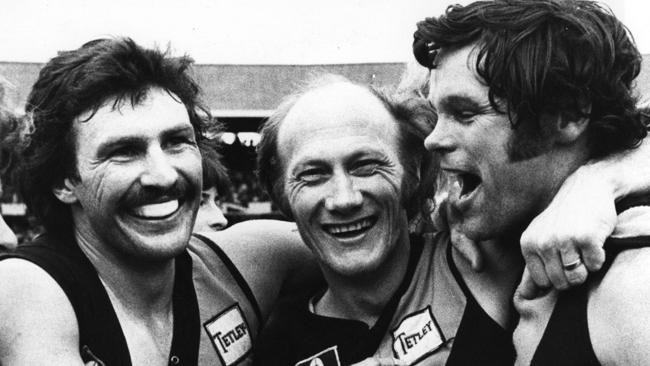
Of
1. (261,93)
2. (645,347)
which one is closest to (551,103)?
(645,347)

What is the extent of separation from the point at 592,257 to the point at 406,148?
1127 mm

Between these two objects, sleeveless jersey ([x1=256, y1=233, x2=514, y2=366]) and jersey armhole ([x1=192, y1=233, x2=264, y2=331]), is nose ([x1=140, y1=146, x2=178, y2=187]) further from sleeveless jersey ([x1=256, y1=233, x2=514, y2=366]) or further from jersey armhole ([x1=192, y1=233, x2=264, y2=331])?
sleeveless jersey ([x1=256, y1=233, x2=514, y2=366])

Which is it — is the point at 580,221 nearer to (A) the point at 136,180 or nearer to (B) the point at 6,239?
(A) the point at 136,180

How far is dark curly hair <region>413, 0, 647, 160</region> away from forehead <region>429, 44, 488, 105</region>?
0.04m

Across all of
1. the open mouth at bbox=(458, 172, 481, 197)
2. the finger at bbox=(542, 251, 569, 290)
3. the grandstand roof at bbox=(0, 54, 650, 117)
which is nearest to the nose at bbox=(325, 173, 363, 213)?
the open mouth at bbox=(458, 172, 481, 197)

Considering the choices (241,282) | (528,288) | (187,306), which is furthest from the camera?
(241,282)

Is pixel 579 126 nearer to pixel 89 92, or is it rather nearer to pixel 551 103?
pixel 551 103

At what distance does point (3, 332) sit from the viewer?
2479 millimetres

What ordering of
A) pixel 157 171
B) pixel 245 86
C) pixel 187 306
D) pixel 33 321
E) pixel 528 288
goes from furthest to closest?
pixel 245 86, pixel 187 306, pixel 157 171, pixel 33 321, pixel 528 288

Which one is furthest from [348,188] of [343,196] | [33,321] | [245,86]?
[245,86]

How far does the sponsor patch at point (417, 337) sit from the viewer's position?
8.68 ft

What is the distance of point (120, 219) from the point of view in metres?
2.80

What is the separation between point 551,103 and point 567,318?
23.9 inches

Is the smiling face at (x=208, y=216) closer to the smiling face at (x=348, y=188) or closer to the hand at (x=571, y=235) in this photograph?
the smiling face at (x=348, y=188)
